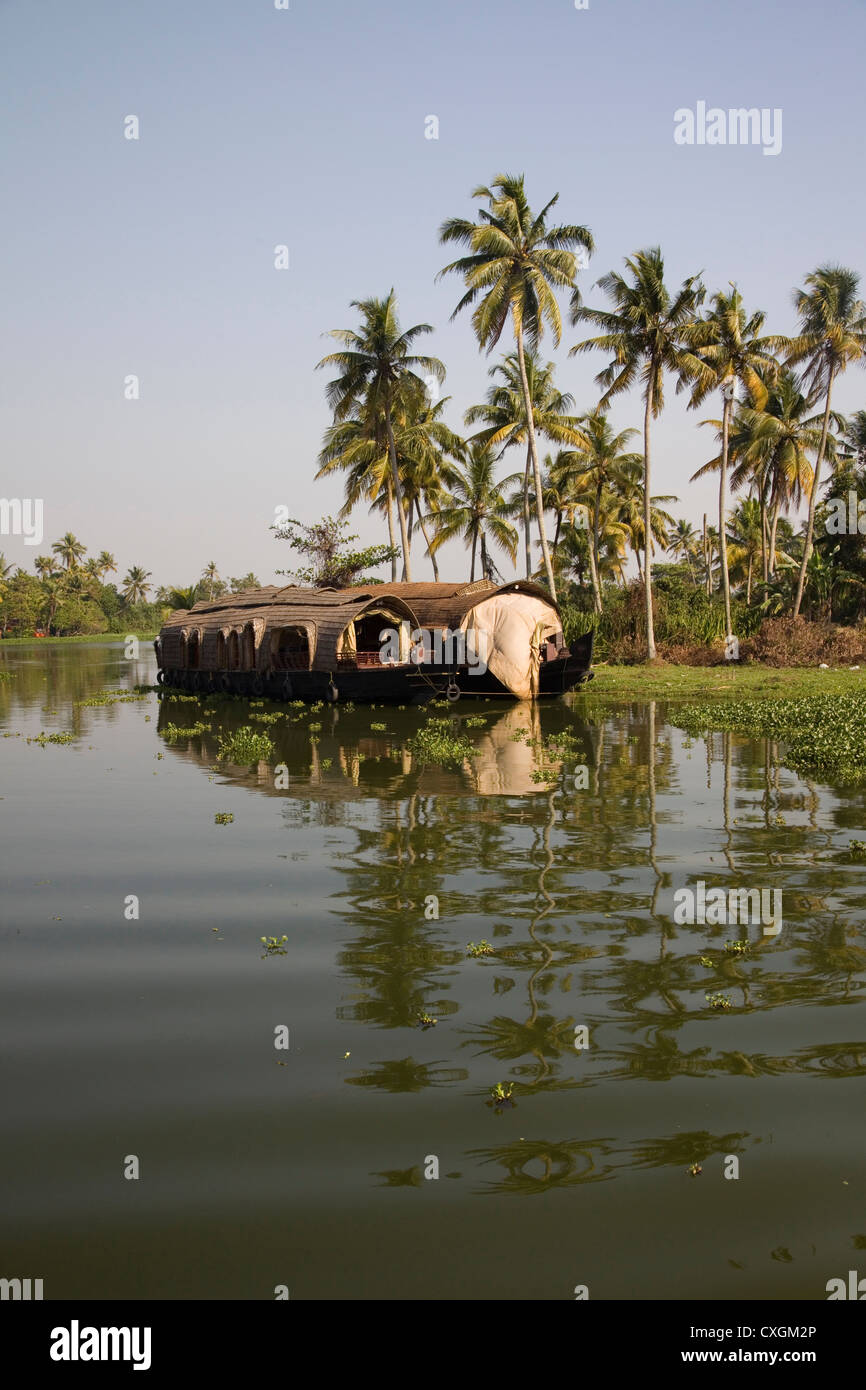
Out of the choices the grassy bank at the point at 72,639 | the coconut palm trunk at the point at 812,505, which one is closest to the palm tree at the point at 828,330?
the coconut palm trunk at the point at 812,505

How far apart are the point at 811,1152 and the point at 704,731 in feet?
51.6

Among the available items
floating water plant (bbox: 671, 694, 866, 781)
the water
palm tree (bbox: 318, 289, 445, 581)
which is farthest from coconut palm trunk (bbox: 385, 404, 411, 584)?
the water

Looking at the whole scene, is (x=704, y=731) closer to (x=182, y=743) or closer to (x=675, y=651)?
(x=182, y=743)

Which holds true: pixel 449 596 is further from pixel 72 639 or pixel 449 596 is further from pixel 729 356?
pixel 72 639

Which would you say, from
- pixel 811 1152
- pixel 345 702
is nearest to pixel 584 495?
pixel 345 702

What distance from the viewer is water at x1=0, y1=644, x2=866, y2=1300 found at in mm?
4355

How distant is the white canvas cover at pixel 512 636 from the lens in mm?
28484

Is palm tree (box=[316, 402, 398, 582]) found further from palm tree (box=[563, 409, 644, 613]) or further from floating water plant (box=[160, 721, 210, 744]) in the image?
floating water plant (box=[160, 721, 210, 744])

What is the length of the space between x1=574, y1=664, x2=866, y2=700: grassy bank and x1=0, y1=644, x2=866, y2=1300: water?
15.1 m

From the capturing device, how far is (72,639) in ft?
392

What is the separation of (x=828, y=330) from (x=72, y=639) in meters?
98.7

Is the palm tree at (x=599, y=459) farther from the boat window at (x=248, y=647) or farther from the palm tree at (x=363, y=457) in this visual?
the boat window at (x=248, y=647)

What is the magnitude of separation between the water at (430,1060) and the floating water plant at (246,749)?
18.8ft

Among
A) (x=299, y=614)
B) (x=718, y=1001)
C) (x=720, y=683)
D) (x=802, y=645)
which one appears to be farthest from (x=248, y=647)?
(x=718, y=1001)
